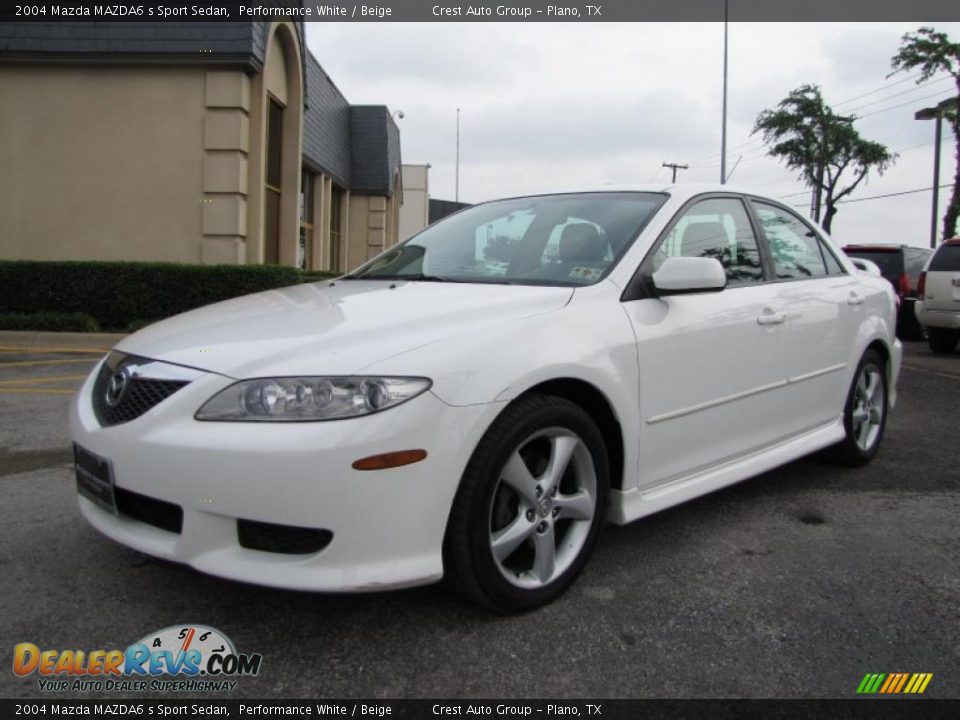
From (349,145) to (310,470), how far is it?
2028cm

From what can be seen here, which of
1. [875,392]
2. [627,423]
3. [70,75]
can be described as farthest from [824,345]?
[70,75]

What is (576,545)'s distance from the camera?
2561mm

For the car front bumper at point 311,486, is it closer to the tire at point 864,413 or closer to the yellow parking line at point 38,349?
the tire at point 864,413

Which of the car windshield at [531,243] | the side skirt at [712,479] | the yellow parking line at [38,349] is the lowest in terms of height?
the side skirt at [712,479]

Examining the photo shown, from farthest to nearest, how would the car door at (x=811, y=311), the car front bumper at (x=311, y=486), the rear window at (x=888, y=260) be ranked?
the rear window at (x=888, y=260) < the car door at (x=811, y=311) < the car front bumper at (x=311, y=486)

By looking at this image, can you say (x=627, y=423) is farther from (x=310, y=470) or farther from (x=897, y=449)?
(x=897, y=449)

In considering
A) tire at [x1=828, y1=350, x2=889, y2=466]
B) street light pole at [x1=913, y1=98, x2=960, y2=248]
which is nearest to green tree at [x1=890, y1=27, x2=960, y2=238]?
street light pole at [x1=913, y1=98, x2=960, y2=248]

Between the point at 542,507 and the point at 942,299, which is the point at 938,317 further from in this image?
the point at 542,507

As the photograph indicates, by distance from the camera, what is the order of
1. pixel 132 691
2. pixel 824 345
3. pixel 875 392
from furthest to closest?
pixel 875 392 → pixel 824 345 → pixel 132 691

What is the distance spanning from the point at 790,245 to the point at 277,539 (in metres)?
3.02

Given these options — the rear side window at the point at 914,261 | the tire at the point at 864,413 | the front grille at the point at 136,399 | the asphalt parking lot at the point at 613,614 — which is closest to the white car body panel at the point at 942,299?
the rear side window at the point at 914,261

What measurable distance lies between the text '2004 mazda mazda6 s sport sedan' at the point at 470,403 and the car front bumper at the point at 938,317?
8.17 m

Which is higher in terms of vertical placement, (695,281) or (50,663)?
(695,281)

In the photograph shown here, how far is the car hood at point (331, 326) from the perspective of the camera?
216cm
